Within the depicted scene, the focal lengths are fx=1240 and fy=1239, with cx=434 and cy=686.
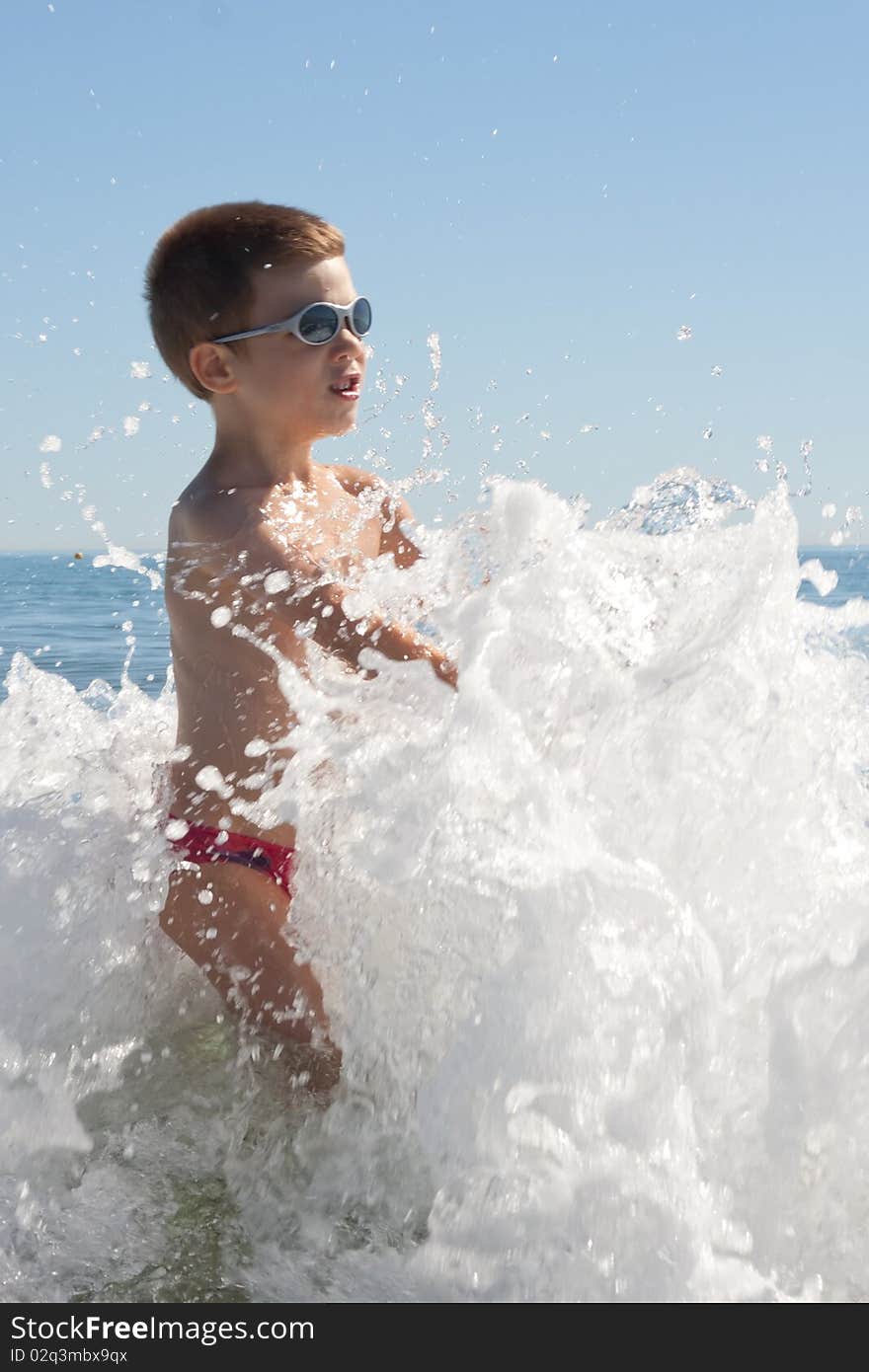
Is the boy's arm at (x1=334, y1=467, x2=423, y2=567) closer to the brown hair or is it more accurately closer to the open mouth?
the open mouth

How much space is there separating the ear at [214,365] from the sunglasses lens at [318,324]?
0.57ft

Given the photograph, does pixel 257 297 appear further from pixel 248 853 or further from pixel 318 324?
pixel 248 853

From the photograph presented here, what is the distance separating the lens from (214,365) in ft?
8.84

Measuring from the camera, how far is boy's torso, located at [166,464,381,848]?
2445 millimetres

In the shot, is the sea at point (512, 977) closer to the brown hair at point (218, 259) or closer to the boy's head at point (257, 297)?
the boy's head at point (257, 297)

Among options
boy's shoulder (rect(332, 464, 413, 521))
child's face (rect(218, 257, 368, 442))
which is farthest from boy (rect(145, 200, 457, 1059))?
boy's shoulder (rect(332, 464, 413, 521))

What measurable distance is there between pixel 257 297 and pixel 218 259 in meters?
0.13

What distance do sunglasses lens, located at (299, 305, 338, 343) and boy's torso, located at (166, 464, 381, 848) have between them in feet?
1.10

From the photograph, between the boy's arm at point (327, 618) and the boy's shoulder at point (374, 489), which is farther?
the boy's shoulder at point (374, 489)

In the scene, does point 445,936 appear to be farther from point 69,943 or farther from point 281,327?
point 281,327

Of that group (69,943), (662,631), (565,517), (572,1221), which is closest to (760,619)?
(662,631)

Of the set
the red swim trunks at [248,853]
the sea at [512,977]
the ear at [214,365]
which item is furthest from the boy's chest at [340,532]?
the red swim trunks at [248,853]

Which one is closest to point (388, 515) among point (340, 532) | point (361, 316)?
point (340, 532)

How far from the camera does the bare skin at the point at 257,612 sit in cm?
233
